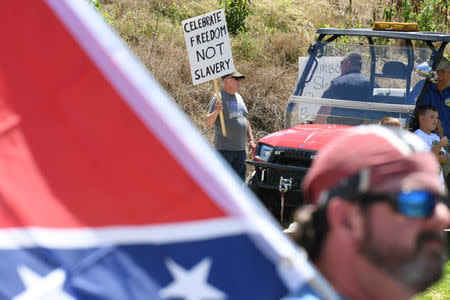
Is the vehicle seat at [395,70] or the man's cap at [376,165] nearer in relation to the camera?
the man's cap at [376,165]

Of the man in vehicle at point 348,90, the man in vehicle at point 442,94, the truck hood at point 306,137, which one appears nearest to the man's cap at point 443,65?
the man in vehicle at point 442,94

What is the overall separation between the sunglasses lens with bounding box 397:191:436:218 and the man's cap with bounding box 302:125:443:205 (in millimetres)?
14

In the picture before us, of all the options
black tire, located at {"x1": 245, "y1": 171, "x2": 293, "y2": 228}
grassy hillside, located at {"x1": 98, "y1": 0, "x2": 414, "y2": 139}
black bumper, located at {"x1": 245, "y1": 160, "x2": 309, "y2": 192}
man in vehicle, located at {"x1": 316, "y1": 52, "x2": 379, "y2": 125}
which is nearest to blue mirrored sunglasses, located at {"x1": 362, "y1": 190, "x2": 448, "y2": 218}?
black bumper, located at {"x1": 245, "y1": 160, "x2": 309, "y2": 192}

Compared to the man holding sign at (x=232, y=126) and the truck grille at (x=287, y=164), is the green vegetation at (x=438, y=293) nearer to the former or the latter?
the truck grille at (x=287, y=164)

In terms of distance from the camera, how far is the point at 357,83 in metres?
7.20

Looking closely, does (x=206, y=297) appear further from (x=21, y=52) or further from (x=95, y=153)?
Result: (x=21, y=52)

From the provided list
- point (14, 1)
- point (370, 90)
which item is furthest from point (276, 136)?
point (14, 1)

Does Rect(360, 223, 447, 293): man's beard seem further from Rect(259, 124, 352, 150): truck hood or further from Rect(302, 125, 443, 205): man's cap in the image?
Rect(259, 124, 352, 150): truck hood

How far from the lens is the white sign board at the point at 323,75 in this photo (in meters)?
7.29

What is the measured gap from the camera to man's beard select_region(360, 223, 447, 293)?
1343 millimetres

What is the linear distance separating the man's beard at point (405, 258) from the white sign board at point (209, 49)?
19.6 feet

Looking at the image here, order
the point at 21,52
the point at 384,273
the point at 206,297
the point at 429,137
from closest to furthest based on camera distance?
the point at 384,273
the point at 206,297
the point at 21,52
the point at 429,137

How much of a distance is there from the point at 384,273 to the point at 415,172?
228 mm

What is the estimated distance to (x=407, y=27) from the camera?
7270 millimetres
